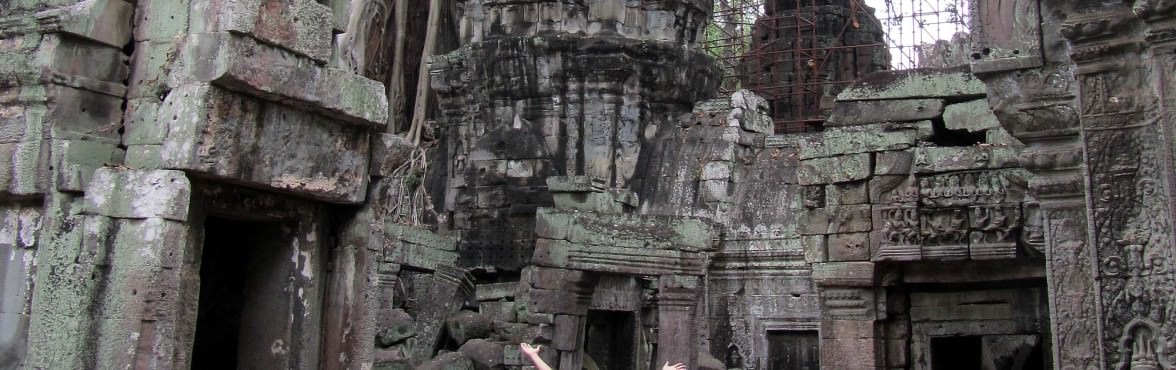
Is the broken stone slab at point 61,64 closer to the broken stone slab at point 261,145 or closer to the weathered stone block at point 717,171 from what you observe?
the broken stone slab at point 261,145

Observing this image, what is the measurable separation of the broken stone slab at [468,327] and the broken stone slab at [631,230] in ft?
13.2

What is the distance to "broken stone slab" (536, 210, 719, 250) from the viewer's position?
11.3 metres

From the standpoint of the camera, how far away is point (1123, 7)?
4797 millimetres

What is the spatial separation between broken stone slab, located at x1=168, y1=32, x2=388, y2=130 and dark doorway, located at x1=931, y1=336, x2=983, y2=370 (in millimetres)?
6050

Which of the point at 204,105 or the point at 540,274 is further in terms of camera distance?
the point at 540,274

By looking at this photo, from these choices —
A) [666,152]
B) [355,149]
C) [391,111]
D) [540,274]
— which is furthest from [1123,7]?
[391,111]

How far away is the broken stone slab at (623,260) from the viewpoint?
36.9ft

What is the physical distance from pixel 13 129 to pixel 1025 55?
4.71m

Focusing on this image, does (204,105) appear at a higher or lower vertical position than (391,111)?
lower

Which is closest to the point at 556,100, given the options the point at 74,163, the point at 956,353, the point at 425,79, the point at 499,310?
the point at 499,310

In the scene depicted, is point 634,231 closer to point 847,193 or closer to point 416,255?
point 847,193

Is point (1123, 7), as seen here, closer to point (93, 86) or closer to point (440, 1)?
point (93, 86)

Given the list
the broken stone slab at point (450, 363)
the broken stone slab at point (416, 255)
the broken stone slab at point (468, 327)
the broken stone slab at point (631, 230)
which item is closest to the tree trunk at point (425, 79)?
the broken stone slab at point (416, 255)

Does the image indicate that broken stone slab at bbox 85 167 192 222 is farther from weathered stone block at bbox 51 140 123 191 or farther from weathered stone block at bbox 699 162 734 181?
weathered stone block at bbox 699 162 734 181
